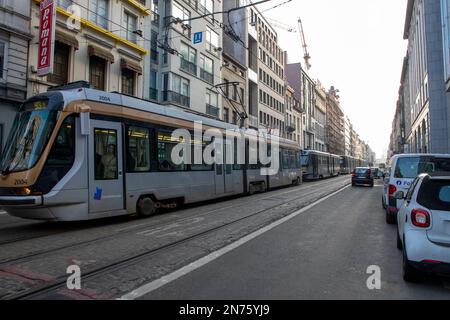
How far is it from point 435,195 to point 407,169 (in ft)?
16.4

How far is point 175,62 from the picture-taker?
28.1m

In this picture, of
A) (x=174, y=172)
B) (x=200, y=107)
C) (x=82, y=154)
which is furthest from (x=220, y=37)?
(x=82, y=154)

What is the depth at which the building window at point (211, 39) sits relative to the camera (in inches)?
1341

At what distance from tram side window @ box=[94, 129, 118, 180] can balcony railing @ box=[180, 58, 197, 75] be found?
21.0 m

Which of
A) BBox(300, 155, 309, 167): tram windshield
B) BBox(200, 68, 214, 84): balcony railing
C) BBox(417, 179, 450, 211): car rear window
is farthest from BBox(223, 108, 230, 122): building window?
BBox(417, 179, 450, 211): car rear window

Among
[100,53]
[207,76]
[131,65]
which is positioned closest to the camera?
[100,53]

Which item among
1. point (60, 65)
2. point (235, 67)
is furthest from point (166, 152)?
point (235, 67)

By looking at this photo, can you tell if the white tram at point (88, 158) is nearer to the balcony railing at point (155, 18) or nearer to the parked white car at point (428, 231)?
the parked white car at point (428, 231)

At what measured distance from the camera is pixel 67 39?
63.1 feet

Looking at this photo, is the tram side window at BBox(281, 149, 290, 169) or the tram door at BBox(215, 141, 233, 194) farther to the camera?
the tram side window at BBox(281, 149, 290, 169)

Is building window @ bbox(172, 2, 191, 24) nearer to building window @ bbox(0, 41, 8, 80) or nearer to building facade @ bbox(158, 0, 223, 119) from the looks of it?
building facade @ bbox(158, 0, 223, 119)

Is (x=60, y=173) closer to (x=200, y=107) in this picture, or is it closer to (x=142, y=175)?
(x=142, y=175)

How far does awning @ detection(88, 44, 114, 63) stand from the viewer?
20688 mm

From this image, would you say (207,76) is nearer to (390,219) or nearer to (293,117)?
(390,219)
